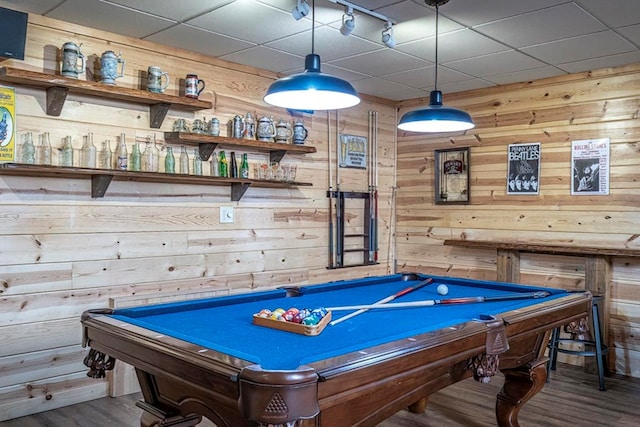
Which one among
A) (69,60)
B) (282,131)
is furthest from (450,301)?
(69,60)

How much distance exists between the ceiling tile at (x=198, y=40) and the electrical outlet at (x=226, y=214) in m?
1.09

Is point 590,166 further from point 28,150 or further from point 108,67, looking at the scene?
point 28,150

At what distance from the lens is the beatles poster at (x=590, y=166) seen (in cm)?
404

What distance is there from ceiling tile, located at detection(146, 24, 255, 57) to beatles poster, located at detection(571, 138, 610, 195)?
2.57 m

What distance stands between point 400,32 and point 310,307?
1779mm

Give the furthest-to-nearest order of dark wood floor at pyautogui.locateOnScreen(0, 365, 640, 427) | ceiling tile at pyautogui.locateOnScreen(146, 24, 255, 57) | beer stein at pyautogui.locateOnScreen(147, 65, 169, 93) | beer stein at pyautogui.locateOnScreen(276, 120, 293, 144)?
beer stein at pyautogui.locateOnScreen(276, 120, 293, 144) → beer stein at pyautogui.locateOnScreen(147, 65, 169, 93) → ceiling tile at pyautogui.locateOnScreen(146, 24, 255, 57) → dark wood floor at pyautogui.locateOnScreen(0, 365, 640, 427)

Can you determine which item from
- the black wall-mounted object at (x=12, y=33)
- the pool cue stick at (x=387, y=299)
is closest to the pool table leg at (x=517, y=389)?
the pool cue stick at (x=387, y=299)

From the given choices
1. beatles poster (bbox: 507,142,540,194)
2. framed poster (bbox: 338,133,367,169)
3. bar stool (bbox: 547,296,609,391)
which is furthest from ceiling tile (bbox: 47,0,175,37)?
bar stool (bbox: 547,296,609,391)

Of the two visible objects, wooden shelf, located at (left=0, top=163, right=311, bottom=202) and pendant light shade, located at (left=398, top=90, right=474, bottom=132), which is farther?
wooden shelf, located at (left=0, top=163, right=311, bottom=202)

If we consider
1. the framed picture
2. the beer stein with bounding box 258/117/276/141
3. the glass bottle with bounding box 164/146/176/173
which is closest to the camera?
the glass bottle with bounding box 164/146/176/173

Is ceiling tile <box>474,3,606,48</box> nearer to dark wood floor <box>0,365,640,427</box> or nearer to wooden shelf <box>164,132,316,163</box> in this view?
wooden shelf <box>164,132,316,163</box>

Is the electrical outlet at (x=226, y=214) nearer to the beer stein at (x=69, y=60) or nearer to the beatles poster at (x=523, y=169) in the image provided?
the beer stein at (x=69, y=60)

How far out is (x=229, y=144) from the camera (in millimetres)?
3900

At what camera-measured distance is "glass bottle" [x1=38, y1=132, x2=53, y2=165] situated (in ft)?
10.1
